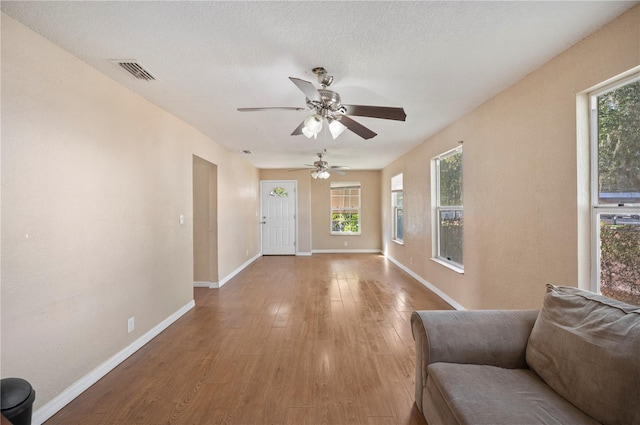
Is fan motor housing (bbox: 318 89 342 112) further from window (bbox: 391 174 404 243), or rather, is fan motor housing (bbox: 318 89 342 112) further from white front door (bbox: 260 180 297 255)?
white front door (bbox: 260 180 297 255)

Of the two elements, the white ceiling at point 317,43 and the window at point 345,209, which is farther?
the window at point 345,209

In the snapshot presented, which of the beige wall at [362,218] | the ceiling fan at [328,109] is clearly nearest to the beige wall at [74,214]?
the ceiling fan at [328,109]

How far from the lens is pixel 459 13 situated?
1.59 meters

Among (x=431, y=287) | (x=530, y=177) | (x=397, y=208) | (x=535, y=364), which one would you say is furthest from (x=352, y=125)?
(x=397, y=208)

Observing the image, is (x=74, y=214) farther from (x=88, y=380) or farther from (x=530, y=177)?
(x=530, y=177)

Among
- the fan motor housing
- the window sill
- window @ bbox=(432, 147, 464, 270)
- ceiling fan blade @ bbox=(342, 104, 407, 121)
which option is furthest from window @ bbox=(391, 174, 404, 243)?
the fan motor housing

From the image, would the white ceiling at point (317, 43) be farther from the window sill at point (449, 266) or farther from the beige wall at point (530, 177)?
the window sill at point (449, 266)

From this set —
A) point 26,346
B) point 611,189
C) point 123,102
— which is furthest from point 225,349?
point 611,189

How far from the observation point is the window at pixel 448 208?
3.73m

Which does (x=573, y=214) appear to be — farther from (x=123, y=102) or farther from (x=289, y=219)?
(x=289, y=219)

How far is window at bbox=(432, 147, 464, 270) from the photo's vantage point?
3734 millimetres

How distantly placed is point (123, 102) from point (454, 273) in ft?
13.3

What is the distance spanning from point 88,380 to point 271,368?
1.32 metres

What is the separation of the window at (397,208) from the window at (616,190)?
4.40 meters
